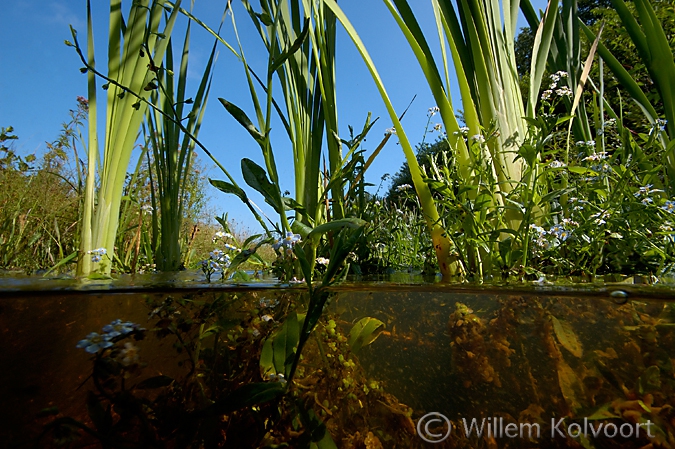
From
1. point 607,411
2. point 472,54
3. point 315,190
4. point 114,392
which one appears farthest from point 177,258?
point 607,411

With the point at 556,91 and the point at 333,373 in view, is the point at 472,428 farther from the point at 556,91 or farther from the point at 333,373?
the point at 556,91

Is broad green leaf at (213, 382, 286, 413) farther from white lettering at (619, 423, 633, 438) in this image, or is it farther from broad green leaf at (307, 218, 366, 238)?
white lettering at (619, 423, 633, 438)

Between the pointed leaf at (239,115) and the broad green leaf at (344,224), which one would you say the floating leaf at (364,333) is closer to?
the broad green leaf at (344,224)

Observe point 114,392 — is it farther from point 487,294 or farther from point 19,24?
point 19,24

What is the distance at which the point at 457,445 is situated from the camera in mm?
883

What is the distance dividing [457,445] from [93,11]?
240 centimetres

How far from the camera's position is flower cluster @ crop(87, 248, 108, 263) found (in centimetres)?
177

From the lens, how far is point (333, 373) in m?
0.96

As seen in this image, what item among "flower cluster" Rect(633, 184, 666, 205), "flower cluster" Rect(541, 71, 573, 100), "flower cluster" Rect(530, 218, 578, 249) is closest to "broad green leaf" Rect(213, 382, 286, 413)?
"flower cluster" Rect(530, 218, 578, 249)

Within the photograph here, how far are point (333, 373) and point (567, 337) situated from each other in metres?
0.58

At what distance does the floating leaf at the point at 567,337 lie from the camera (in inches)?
37.9

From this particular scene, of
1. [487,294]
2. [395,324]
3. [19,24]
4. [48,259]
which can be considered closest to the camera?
[395,324]

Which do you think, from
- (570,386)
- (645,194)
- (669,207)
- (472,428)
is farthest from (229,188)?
(669,207)

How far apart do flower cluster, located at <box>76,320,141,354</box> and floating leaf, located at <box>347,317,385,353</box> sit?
0.50 meters
